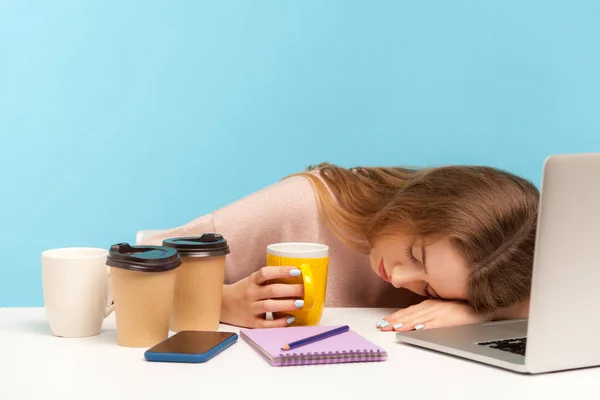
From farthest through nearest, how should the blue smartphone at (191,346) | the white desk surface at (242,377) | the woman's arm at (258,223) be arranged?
the woman's arm at (258,223)
the blue smartphone at (191,346)
the white desk surface at (242,377)

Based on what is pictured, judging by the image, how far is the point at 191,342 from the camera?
3.28 feet

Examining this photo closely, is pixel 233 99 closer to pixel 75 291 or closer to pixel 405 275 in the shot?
pixel 405 275

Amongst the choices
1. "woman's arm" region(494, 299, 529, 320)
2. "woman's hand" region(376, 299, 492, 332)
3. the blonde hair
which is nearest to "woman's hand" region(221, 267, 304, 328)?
"woman's hand" region(376, 299, 492, 332)

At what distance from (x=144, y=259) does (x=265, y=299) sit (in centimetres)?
24

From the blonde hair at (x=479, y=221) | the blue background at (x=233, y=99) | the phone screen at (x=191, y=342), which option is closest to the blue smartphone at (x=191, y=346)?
the phone screen at (x=191, y=342)

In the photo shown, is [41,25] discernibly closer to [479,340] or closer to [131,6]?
[131,6]

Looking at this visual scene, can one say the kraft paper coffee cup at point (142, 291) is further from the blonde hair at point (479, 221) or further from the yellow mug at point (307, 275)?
the blonde hair at point (479, 221)

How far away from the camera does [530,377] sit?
3.00 feet

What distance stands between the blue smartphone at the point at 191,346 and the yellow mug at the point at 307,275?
0.41 ft

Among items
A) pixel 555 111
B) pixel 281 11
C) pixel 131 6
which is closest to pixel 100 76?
pixel 131 6

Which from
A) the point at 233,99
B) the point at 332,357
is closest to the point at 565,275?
the point at 332,357

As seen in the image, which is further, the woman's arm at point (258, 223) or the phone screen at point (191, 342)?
the woman's arm at point (258, 223)

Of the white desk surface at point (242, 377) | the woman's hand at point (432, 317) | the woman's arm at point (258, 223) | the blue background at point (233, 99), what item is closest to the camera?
the white desk surface at point (242, 377)

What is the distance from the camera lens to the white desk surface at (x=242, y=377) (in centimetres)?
82
